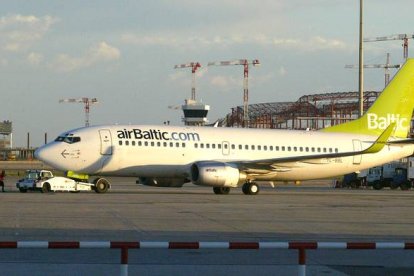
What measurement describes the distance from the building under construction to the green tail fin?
4100 inches

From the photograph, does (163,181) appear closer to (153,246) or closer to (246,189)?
(246,189)

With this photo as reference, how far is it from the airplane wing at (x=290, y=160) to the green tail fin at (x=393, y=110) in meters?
4.64

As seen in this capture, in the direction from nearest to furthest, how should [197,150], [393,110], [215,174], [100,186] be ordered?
[215,174], [100,186], [197,150], [393,110]

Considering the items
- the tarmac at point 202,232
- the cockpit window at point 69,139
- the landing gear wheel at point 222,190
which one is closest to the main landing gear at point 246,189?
the landing gear wheel at point 222,190

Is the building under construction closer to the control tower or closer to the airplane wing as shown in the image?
the control tower

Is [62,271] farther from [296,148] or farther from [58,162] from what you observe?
[296,148]

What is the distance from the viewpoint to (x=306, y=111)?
168 metres

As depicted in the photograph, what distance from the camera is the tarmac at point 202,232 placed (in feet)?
49.9

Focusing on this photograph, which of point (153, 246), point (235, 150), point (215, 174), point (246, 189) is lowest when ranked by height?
point (246, 189)

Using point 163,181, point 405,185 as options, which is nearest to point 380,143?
point 163,181

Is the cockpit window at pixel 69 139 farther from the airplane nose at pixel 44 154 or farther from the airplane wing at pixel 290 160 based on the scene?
the airplane wing at pixel 290 160

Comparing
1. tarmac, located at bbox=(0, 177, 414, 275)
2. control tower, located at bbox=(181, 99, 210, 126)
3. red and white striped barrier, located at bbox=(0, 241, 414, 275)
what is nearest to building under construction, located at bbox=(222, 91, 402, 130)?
control tower, located at bbox=(181, 99, 210, 126)

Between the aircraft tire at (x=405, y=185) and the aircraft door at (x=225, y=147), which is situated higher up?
the aircraft door at (x=225, y=147)

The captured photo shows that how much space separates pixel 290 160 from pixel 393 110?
1004 centimetres
